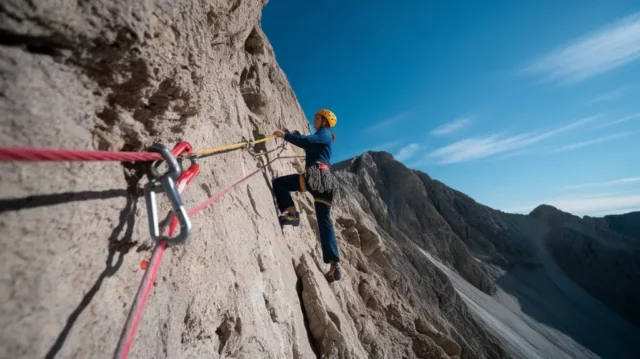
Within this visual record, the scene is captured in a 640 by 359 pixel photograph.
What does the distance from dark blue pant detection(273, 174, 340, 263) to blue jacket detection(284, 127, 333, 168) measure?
1.45ft

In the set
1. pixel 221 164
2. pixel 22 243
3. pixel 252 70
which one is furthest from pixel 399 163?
pixel 22 243

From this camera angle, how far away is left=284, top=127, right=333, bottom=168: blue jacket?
487cm

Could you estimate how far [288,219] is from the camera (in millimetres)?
4777

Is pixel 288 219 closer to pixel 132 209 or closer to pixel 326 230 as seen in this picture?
pixel 326 230

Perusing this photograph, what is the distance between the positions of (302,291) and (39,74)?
3.88 metres

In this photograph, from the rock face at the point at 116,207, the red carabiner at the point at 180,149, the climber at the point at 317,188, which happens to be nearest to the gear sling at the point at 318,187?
the climber at the point at 317,188

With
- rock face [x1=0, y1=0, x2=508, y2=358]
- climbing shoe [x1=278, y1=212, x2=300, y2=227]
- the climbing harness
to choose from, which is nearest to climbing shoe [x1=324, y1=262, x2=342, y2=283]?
climbing shoe [x1=278, y1=212, x2=300, y2=227]

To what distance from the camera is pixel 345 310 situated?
17.3 feet

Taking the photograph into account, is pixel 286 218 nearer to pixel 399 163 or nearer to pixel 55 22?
pixel 55 22

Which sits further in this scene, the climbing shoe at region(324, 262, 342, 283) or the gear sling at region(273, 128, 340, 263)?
the climbing shoe at region(324, 262, 342, 283)

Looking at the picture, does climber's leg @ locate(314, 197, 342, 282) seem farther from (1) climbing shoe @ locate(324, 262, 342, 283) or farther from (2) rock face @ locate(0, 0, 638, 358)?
(2) rock face @ locate(0, 0, 638, 358)

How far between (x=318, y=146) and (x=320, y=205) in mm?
995

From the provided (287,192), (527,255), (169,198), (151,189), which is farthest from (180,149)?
(527,255)

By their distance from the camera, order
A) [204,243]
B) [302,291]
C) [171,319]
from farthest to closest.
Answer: [302,291], [204,243], [171,319]
